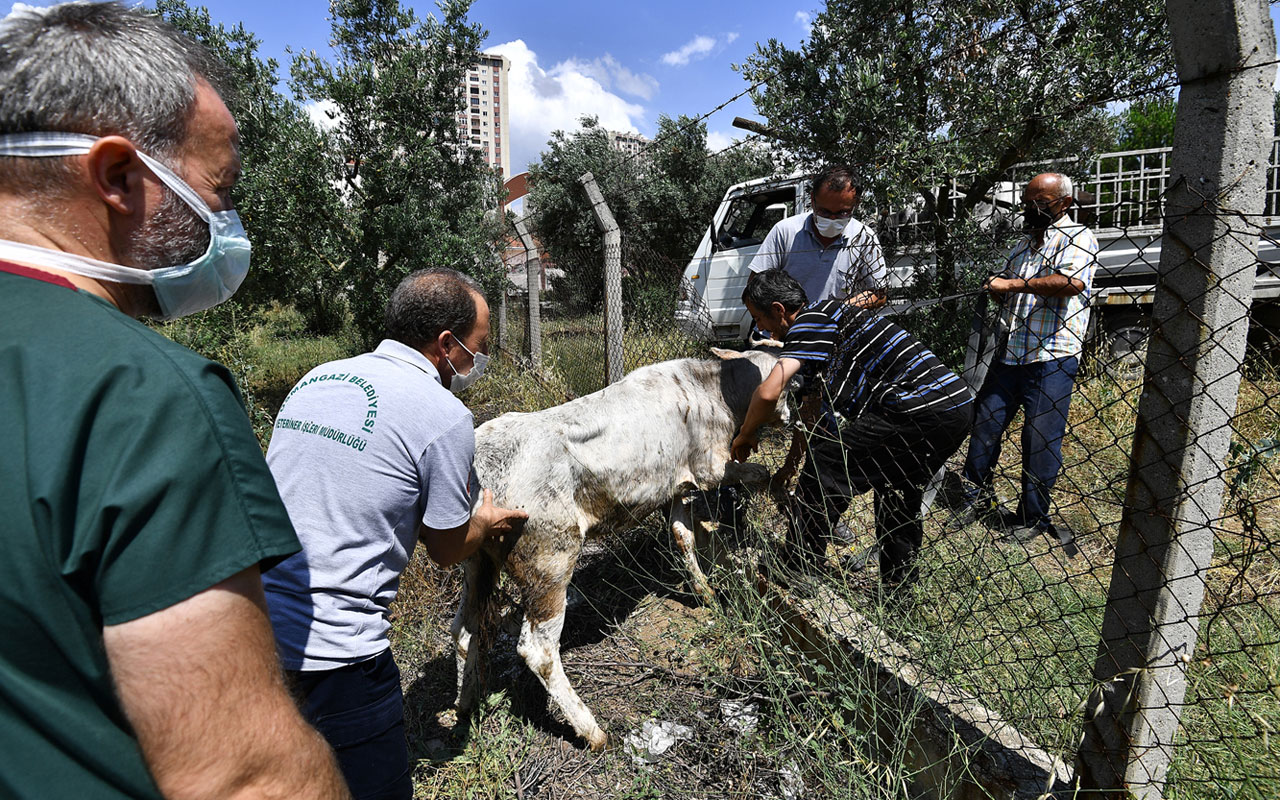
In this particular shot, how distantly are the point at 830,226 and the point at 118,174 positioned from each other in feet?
12.4

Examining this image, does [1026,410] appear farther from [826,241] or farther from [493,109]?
[493,109]

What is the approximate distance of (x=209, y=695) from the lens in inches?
31.6

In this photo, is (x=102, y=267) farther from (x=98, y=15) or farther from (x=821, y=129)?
(x=821, y=129)

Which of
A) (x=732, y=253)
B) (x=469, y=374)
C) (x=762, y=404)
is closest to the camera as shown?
(x=469, y=374)

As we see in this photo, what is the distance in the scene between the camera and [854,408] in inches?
134

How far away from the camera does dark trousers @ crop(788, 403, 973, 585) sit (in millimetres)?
3211

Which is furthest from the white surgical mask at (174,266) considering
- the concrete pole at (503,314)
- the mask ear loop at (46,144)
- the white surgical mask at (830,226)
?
the concrete pole at (503,314)

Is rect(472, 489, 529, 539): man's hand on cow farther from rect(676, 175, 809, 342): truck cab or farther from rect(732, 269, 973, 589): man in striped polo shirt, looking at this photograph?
rect(676, 175, 809, 342): truck cab

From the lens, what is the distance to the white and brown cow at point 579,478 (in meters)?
2.93

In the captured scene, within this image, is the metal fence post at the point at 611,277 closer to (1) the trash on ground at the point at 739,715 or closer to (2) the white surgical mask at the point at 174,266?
(1) the trash on ground at the point at 739,715

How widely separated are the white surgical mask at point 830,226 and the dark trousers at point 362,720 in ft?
11.2

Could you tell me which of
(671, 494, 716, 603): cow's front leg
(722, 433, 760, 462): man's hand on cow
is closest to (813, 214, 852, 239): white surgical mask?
(722, 433, 760, 462): man's hand on cow

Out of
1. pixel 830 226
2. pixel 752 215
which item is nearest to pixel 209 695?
pixel 830 226

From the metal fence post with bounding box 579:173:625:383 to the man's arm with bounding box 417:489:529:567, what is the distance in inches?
124
